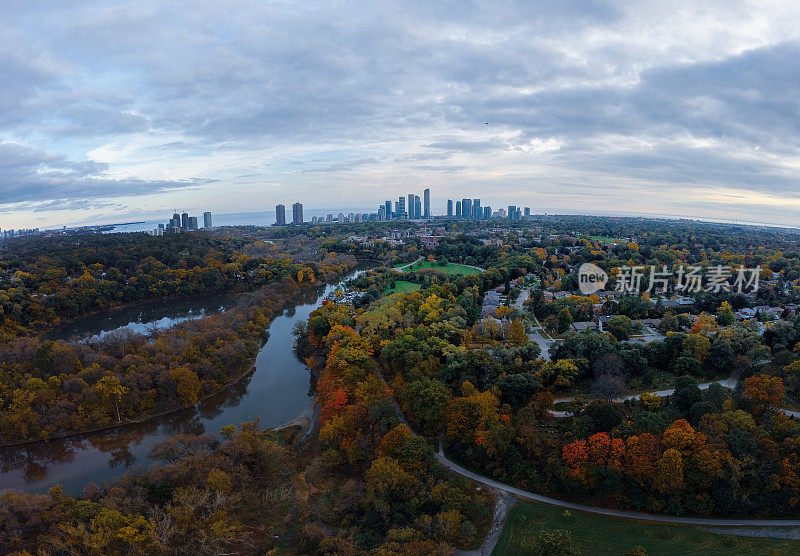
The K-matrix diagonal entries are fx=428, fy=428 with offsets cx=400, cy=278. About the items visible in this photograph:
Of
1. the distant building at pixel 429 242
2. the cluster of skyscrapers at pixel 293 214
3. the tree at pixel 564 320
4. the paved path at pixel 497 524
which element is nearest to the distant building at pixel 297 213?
the cluster of skyscrapers at pixel 293 214

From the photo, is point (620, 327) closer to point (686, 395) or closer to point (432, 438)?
point (686, 395)

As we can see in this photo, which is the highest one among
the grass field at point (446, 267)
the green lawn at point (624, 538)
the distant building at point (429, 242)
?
the distant building at point (429, 242)

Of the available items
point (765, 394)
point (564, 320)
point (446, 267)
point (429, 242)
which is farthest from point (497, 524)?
point (429, 242)

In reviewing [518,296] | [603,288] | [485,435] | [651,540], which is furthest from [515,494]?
[603,288]

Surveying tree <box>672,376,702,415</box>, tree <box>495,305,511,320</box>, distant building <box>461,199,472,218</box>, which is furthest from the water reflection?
distant building <box>461,199,472,218</box>

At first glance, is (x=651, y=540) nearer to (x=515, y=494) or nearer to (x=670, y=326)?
(x=515, y=494)

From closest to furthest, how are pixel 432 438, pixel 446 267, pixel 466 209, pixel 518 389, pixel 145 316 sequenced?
pixel 432 438
pixel 518 389
pixel 145 316
pixel 446 267
pixel 466 209

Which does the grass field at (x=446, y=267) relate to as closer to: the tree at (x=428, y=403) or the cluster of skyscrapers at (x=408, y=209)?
the tree at (x=428, y=403)
